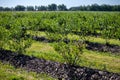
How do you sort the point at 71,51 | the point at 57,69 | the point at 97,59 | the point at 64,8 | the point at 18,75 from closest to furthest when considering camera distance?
1. the point at 18,75
2. the point at 57,69
3. the point at 71,51
4. the point at 97,59
5. the point at 64,8

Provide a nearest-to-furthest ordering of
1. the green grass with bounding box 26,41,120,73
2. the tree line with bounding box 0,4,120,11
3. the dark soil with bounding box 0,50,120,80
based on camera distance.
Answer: the dark soil with bounding box 0,50,120,80 → the green grass with bounding box 26,41,120,73 → the tree line with bounding box 0,4,120,11

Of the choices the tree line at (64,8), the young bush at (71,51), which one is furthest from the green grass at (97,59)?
the tree line at (64,8)

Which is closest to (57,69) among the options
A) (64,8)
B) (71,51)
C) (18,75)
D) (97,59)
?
(71,51)

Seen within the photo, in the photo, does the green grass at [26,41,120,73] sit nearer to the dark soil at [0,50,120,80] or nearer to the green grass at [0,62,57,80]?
the dark soil at [0,50,120,80]

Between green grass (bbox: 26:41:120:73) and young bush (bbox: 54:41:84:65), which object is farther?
green grass (bbox: 26:41:120:73)

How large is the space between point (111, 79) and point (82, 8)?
117 meters

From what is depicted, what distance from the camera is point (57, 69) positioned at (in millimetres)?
12445

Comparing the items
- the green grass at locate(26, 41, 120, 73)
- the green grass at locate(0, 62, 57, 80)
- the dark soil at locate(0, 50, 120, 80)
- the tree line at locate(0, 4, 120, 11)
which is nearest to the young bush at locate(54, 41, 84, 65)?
the dark soil at locate(0, 50, 120, 80)

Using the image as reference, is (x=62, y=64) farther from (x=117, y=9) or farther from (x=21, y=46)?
(x=117, y=9)

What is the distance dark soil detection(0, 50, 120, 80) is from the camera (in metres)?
11.3

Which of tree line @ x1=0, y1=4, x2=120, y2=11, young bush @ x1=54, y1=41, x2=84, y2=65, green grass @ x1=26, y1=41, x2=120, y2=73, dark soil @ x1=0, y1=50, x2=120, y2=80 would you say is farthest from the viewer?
tree line @ x1=0, y1=4, x2=120, y2=11

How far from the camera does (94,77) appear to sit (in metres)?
11.2

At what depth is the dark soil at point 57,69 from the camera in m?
11.3

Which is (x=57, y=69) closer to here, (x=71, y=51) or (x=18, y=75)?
(x=71, y=51)
